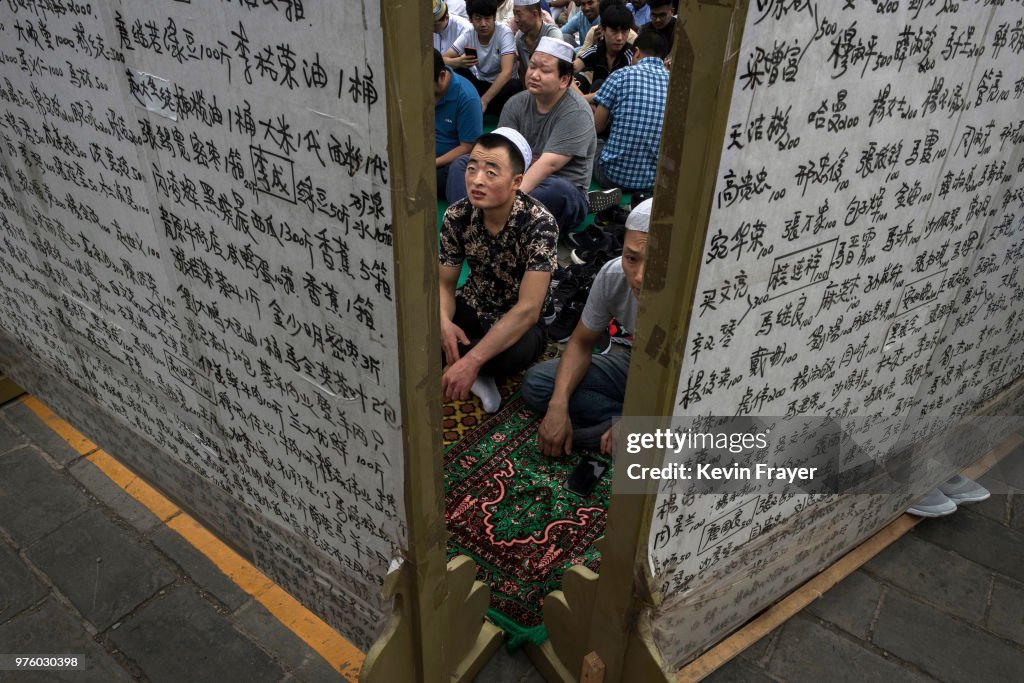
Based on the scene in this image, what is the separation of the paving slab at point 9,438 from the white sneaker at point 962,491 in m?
4.66

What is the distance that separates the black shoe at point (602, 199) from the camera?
5.61 m

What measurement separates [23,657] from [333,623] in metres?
1.14

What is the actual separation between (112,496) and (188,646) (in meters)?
0.99

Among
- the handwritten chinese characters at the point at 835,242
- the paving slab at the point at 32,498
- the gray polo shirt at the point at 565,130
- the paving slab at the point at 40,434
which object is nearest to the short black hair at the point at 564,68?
the gray polo shirt at the point at 565,130

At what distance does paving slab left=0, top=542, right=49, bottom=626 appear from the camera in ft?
8.61

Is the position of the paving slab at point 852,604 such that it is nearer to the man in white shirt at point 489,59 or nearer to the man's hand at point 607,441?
the man's hand at point 607,441

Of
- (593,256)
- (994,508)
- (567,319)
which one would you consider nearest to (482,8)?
(593,256)

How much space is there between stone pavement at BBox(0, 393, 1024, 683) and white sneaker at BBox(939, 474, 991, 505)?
114mm

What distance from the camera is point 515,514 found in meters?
3.04

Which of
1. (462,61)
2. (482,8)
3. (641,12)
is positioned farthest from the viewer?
(641,12)

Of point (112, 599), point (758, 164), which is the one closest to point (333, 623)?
point (112, 599)

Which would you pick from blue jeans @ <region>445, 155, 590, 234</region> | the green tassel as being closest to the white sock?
the green tassel

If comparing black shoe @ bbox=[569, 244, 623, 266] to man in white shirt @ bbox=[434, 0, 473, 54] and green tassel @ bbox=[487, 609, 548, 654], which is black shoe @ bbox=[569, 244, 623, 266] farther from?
man in white shirt @ bbox=[434, 0, 473, 54]

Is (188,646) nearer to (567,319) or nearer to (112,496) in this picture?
(112,496)
